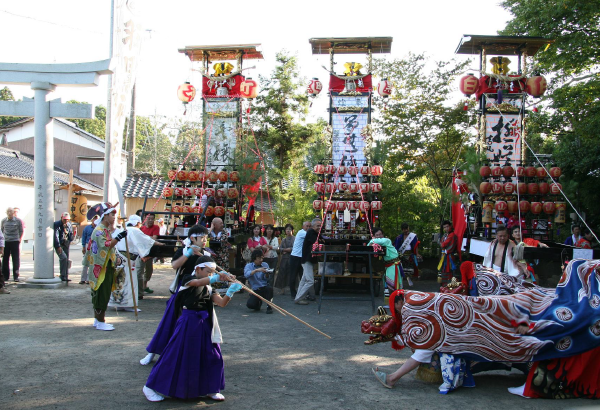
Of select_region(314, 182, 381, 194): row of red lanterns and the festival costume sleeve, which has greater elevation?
select_region(314, 182, 381, 194): row of red lanterns

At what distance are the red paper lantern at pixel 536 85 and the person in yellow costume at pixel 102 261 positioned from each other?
11.4m

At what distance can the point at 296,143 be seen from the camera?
19.4m

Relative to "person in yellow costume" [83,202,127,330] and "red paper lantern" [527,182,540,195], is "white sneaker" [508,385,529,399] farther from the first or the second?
"red paper lantern" [527,182,540,195]

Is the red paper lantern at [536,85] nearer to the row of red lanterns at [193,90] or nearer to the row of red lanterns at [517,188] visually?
the row of red lanterns at [517,188]

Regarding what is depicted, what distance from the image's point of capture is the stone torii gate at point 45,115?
33.7ft

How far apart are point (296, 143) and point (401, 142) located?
478 cm

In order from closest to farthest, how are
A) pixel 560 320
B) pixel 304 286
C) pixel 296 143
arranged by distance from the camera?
1. pixel 560 320
2. pixel 304 286
3. pixel 296 143

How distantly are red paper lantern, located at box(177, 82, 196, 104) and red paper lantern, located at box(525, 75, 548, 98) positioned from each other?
9.36 metres

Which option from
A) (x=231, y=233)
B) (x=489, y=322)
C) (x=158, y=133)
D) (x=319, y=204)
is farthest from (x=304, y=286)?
(x=158, y=133)

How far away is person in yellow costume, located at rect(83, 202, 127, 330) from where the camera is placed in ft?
22.2

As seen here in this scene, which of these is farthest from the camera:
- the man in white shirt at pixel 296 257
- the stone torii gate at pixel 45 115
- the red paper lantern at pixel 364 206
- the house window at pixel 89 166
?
the house window at pixel 89 166

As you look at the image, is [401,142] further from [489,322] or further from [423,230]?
[489,322]

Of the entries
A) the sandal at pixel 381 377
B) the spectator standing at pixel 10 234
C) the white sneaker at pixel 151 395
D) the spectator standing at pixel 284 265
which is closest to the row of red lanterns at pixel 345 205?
the spectator standing at pixel 284 265

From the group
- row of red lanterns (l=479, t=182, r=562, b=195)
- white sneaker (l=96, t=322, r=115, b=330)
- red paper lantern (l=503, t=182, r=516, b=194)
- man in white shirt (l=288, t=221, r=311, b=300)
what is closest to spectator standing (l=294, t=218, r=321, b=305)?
man in white shirt (l=288, t=221, r=311, b=300)
